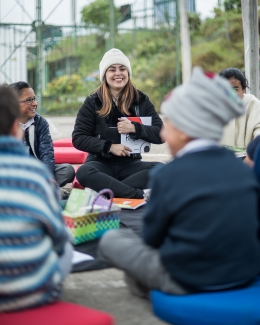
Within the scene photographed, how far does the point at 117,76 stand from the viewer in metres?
5.33

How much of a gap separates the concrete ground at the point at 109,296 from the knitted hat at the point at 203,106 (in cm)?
86

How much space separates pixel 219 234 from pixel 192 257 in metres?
0.14

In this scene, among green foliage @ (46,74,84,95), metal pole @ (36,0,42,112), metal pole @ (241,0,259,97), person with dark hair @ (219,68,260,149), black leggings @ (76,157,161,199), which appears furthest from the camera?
green foliage @ (46,74,84,95)

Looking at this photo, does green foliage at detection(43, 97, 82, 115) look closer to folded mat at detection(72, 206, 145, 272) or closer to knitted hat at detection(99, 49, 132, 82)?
knitted hat at detection(99, 49, 132, 82)

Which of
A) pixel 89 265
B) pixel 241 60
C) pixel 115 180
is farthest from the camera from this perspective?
pixel 241 60

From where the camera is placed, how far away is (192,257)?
2.48m

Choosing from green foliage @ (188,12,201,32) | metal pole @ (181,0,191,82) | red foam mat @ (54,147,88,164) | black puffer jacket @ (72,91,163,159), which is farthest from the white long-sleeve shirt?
green foliage @ (188,12,201,32)

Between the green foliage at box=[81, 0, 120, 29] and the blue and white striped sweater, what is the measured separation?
15643 millimetres

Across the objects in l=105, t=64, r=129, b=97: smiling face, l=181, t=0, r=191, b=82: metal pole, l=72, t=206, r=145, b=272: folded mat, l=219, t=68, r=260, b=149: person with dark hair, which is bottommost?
l=72, t=206, r=145, b=272: folded mat

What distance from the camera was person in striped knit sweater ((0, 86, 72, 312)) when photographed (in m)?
2.32

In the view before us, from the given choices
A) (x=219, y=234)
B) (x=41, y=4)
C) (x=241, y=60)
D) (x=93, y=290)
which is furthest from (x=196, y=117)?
(x=241, y=60)

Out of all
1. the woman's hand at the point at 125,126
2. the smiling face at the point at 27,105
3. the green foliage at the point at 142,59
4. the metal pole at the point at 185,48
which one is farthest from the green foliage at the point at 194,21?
the smiling face at the point at 27,105

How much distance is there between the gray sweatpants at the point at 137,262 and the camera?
104 inches

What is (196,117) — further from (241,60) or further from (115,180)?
(241,60)
